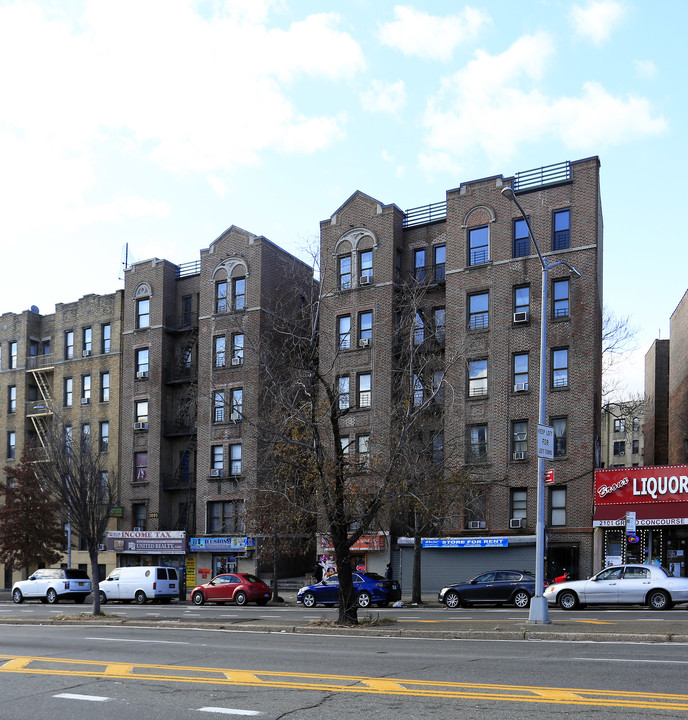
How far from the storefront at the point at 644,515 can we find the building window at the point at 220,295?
22.9 metres

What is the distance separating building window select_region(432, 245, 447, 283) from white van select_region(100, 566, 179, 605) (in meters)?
18.9

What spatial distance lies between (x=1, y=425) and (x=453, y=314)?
34182mm

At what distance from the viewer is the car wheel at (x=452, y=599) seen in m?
32.0

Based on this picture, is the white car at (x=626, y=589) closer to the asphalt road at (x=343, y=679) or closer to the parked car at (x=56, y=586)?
the asphalt road at (x=343, y=679)

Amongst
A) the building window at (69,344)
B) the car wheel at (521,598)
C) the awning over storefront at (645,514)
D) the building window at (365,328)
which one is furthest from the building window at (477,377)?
the building window at (69,344)

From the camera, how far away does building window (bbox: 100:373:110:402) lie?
56.2 metres

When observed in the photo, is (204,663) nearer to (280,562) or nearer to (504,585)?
(504,585)

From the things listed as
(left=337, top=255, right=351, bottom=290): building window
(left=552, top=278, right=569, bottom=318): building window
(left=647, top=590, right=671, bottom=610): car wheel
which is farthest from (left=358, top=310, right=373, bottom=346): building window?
(left=647, top=590, right=671, bottom=610): car wheel

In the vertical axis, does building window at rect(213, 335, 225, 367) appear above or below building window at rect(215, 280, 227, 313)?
below

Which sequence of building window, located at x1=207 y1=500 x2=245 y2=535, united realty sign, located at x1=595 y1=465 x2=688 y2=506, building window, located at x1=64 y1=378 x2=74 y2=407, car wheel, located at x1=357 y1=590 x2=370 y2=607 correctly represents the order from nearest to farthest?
car wheel, located at x1=357 y1=590 x2=370 y2=607 → united realty sign, located at x1=595 y1=465 x2=688 y2=506 → building window, located at x1=207 y1=500 x2=245 y2=535 → building window, located at x1=64 y1=378 x2=74 y2=407

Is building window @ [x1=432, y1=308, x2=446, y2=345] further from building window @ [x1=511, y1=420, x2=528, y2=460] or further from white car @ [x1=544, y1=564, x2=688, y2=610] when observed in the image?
white car @ [x1=544, y1=564, x2=688, y2=610]

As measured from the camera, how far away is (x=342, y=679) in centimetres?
1241

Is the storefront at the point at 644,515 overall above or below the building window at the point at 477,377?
below

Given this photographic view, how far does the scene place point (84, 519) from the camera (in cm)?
3109
